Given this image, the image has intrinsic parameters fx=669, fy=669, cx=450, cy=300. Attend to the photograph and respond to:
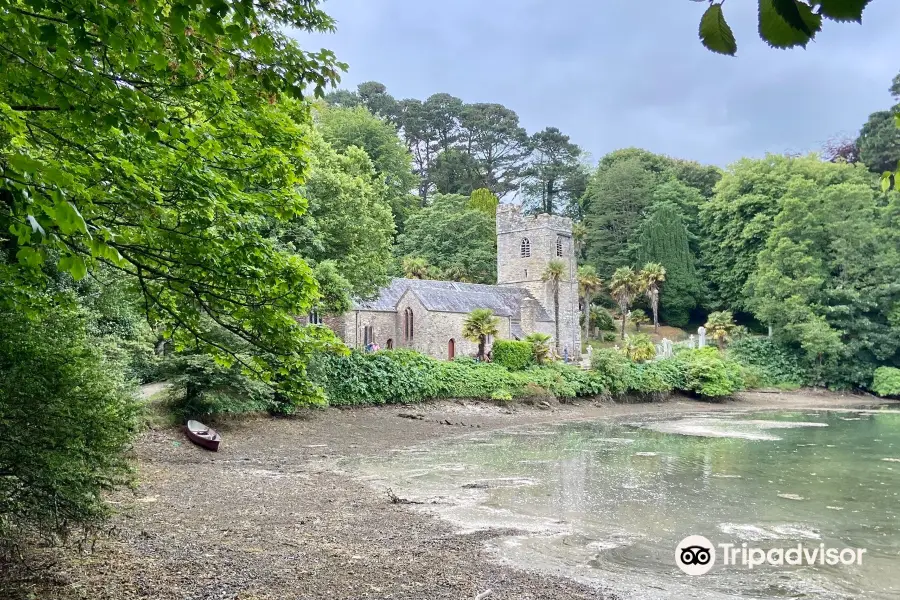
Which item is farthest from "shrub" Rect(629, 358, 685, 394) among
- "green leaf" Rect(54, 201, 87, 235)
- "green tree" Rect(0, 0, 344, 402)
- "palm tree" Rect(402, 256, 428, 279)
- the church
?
"green leaf" Rect(54, 201, 87, 235)

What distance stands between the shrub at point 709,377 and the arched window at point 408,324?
16026 millimetres

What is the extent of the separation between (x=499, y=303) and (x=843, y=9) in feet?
144

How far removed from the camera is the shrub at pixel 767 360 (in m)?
41.9

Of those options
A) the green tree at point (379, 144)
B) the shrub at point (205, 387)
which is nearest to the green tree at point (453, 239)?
the green tree at point (379, 144)

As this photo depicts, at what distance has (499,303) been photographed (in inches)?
1784

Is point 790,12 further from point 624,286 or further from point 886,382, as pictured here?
point 624,286

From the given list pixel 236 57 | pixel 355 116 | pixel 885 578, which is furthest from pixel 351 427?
pixel 355 116

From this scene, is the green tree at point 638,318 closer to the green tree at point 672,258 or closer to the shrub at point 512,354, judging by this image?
the green tree at point 672,258

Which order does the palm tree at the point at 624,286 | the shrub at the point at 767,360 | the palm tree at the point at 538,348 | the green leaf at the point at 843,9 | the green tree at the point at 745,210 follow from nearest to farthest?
the green leaf at the point at 843,9
the palm tree at the point at 538,348
the shrub at the point at 767,360
the green tree at the point at 745,210
the palm tree at the point at 624,286

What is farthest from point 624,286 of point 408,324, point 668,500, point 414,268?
point 668,500

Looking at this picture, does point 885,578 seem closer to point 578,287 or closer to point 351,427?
point 351,427

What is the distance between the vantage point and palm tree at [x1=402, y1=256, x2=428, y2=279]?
160 ft

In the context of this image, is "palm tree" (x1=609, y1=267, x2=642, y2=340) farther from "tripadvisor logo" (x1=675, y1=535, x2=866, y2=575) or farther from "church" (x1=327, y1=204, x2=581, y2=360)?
"tripadvisor logo" (x1=675, y1=535, x2=866, y2=575)

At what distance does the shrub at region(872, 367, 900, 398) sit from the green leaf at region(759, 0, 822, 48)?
46487 millimetres
